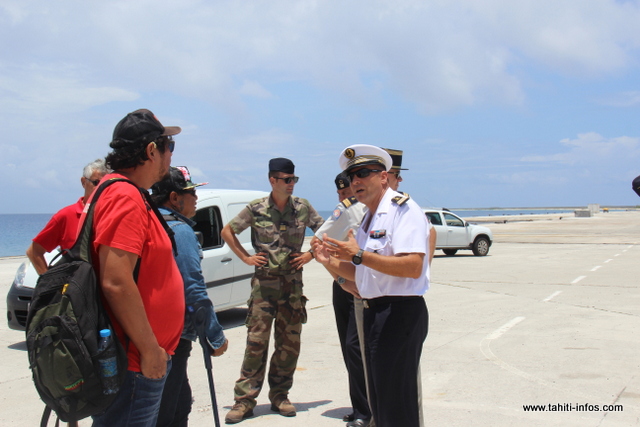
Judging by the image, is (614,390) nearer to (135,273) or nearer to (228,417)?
(228,417)

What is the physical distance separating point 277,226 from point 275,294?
1.94 ft

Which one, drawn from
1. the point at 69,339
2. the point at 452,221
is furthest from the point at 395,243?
the point at 452,221

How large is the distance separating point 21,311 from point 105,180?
221 inches

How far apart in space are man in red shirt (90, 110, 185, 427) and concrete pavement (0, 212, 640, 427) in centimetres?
233

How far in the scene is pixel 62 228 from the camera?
16.8 ft

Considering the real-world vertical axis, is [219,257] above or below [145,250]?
below

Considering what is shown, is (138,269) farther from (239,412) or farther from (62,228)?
(62,228)

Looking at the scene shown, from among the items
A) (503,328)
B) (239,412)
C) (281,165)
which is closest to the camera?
(239,412)

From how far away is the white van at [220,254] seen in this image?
7820 millimetres

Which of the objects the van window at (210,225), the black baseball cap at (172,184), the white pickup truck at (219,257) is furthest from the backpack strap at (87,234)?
the van window at (210,225)

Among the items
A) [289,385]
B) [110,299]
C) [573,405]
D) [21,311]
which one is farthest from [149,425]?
[21,311]

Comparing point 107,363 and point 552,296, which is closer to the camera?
point 107,363

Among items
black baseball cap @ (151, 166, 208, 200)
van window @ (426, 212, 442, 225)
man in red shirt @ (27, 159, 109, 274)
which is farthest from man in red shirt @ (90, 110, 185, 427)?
van window @ (426, 212, 442, 225)

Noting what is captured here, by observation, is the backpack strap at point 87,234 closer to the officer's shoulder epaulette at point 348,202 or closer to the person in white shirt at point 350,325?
the person in white shirt at point 350,325
